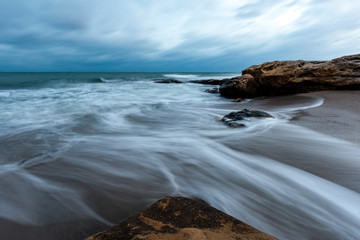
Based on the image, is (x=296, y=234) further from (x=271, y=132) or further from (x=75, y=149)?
(x=75, y=149)

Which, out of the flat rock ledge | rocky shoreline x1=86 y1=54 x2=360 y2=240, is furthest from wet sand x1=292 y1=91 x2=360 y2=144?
the flat rock ledge

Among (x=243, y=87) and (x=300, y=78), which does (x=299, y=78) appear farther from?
(x=243, y=87)

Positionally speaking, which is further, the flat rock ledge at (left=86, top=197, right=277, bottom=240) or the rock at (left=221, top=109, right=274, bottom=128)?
the rock at (left=221, top=109, right=274, bottom=128)

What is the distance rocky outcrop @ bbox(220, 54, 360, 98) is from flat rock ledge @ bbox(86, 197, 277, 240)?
26.3 feet

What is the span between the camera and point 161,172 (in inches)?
93.0

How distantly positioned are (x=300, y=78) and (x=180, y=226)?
8.26 metres

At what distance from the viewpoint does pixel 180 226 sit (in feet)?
3.71

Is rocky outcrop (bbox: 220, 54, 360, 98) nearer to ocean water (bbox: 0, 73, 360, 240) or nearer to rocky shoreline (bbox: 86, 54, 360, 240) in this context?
rocky shoreline (bbox: 86, 54, 360, 240)

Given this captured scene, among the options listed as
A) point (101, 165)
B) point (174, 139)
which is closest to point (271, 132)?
point (174, 139)

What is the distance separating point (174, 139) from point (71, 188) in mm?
2015

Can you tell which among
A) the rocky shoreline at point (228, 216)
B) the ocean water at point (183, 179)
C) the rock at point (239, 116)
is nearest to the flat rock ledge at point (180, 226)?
the rocky shoreline at point (228, 216)

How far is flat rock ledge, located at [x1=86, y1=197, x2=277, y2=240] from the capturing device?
1.06 meters

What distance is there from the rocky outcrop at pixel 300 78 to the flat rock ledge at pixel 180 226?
8.03m

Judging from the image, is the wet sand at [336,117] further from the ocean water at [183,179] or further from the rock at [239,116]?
the rock at [239,116]
